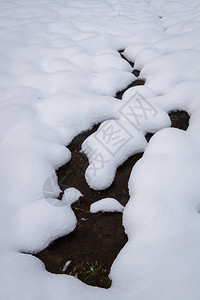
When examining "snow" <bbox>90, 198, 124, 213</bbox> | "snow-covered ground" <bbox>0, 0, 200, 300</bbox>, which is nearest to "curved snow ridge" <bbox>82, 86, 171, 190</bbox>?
"snow-covered ground" <bbox>0, 0, 200, 300</bbox>

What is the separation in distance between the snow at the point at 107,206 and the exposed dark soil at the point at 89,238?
0.04 meters

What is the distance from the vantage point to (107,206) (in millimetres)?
1822

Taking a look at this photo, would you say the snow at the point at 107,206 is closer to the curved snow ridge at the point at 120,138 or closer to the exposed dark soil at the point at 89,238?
the exposed dark soil at the point at 89,238

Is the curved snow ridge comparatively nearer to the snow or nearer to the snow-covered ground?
the snow-covered ground

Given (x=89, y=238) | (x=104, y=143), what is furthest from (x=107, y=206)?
(x=104, y=143)

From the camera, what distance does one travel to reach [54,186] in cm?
198

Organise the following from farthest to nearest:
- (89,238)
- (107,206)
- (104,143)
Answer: (104,143)
(107,206)
(89,238)

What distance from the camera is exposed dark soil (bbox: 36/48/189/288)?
58.9 inches

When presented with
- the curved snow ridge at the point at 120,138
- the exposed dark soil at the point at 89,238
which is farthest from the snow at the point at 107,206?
the curved snow ridge at the point at 120,138

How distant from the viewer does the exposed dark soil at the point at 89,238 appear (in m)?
1.50

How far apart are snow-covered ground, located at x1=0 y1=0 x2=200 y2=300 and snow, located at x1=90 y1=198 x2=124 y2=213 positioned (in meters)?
0.13

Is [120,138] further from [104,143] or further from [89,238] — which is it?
[89,238]

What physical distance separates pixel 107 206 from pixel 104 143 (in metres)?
0.69

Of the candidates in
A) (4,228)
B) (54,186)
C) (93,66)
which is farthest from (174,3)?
(4,228)
